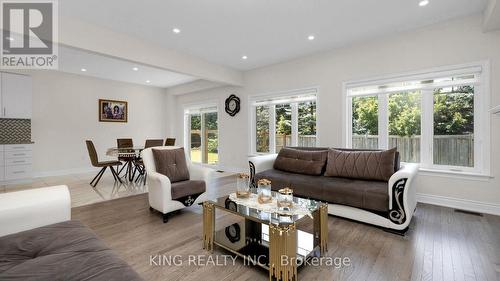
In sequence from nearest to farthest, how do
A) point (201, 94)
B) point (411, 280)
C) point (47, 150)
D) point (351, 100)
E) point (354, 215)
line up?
point (411, 280) < point (354, 215) < point (351, 100) < point (47, 150) < point (201, 94)

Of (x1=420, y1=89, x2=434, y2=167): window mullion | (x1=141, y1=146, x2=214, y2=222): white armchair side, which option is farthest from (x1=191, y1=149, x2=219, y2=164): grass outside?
(x1=420, y1=89, x2=434, y2=167): window mullion

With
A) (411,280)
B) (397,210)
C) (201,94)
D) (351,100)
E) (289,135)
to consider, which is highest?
(201,94)

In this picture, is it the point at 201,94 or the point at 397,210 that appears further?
the point at 201,94

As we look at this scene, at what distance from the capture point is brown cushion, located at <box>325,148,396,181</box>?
290 cm

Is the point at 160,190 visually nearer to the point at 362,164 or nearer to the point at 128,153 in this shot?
the point at 128,153

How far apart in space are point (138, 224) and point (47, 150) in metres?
4.84

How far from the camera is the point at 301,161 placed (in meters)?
3.62

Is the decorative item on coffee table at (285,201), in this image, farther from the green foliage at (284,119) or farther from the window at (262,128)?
the window at (262,128)

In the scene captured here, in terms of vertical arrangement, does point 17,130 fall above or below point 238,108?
below

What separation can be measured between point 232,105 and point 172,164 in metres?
3.14

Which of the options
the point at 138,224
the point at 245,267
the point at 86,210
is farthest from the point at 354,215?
the point at 86,210

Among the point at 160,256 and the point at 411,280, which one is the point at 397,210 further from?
the point at 160,256

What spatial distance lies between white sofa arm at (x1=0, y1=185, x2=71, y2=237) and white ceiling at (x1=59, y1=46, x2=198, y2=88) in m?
3.21

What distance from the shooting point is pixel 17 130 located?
16.4 ft
